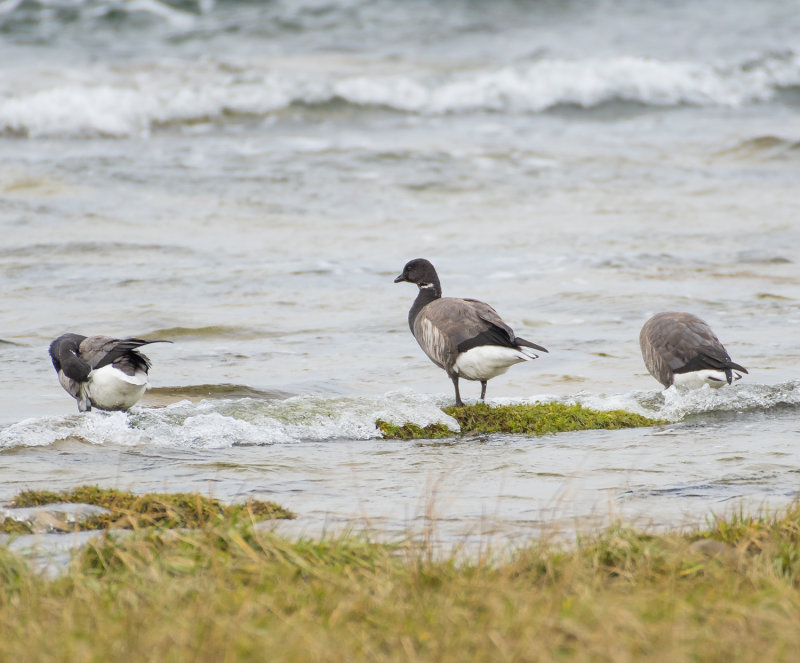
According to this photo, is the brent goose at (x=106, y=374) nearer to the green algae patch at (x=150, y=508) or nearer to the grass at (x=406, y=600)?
the green algae patch at (x=150, y=508)

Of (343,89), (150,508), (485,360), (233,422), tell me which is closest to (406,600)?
(150,508)

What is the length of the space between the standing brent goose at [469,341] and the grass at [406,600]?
3.56 metres

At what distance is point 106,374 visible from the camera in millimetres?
7809

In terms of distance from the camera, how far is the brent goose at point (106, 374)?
25.7 feet

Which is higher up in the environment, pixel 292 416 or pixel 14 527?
pixel 14 527

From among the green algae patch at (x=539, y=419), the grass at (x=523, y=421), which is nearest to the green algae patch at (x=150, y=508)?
the grass at (x=523, y=421)

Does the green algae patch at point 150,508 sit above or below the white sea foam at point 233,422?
above

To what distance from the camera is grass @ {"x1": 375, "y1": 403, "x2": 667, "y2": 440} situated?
7.61 metres

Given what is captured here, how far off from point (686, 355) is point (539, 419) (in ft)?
4.63

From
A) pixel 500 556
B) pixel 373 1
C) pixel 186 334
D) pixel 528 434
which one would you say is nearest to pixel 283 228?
pixel 186 334

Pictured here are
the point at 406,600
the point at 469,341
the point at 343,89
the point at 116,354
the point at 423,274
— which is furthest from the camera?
the point at 343,89

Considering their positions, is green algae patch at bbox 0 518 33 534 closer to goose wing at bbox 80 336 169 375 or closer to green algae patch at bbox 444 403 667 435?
goose wing at bbox 80 336 169 375

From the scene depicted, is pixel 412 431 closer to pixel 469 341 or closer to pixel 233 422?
pixel 469 341

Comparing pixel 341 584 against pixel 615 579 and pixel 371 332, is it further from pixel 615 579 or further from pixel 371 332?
pixel 371 332
